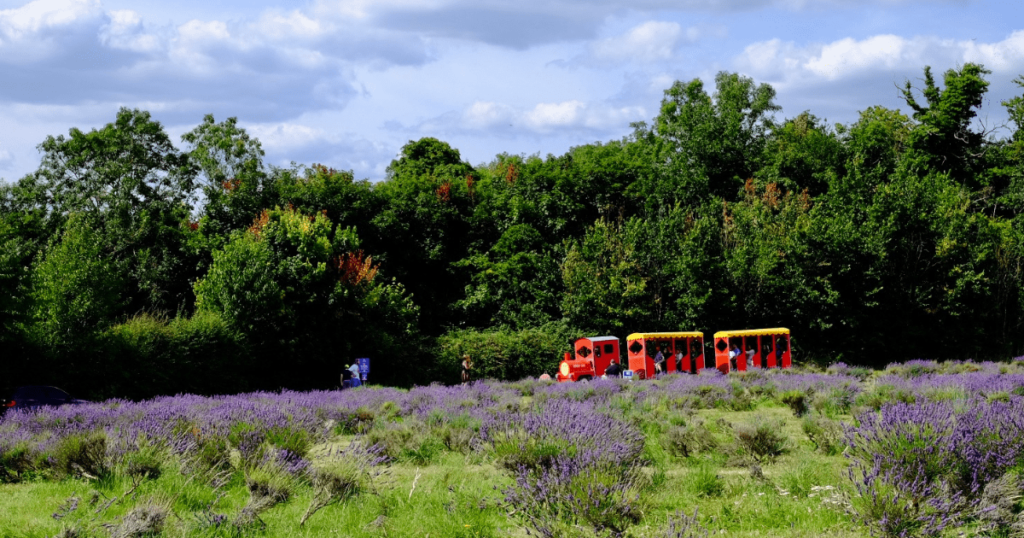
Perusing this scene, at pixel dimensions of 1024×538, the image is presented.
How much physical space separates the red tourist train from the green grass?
19.5 meters

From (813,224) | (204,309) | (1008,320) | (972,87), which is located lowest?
(1008,320)

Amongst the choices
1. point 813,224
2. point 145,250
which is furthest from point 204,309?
point 813,224

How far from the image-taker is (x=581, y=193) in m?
41.1

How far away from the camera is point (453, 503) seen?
24.2 ft

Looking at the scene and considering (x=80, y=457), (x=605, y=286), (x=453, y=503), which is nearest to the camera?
(x=453, y=503)

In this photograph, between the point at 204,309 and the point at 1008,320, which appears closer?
the point at 204,309

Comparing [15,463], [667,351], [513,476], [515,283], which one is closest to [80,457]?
[15,463]

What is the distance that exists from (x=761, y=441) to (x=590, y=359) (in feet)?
64.2

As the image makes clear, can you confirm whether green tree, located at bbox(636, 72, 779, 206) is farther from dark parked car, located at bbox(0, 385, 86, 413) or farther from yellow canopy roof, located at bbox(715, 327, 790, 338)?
dark parked car, located at bbox(0, 385, 86, 413)

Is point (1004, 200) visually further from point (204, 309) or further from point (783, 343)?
point (204, 309)

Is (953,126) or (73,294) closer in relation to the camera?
(73,294)

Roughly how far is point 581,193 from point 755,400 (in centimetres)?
2460

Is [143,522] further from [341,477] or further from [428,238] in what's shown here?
[428,238]

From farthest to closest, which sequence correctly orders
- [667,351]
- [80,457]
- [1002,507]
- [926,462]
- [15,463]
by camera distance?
A: 1. [667,351]
2. [15,463]
3. [80,457]
4. [926,462]
5. [1002,507]
